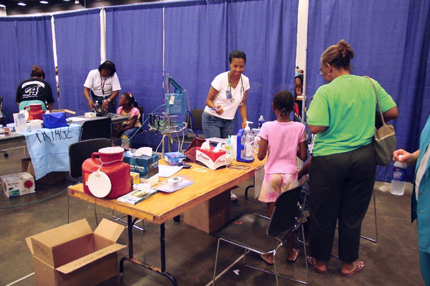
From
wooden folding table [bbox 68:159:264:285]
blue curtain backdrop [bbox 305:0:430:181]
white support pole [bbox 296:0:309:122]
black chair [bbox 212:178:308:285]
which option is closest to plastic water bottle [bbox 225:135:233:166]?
wooden folding table [bbox 68:159:264:285]

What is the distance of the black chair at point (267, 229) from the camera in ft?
6.03

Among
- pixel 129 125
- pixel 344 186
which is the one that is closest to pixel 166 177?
pixel 344 186

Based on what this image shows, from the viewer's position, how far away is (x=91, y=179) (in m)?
1.83

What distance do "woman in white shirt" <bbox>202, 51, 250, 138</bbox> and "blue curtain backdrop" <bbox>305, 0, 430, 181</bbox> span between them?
151 centimetres

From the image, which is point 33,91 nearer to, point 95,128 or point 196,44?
point 95,128

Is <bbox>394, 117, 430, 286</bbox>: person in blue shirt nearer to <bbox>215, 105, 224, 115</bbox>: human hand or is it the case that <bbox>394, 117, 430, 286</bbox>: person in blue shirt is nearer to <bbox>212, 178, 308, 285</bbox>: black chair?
<bbox>212, 178, 308, 285</bbox>: black chair

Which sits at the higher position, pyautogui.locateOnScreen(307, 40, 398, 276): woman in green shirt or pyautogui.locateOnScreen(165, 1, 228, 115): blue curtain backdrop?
pyautogui.locateOnScreen(165, 1, 228, 115): blue curtain backdrop

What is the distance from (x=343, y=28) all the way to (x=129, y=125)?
9.91 feet

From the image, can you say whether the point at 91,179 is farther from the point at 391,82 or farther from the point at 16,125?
the point at 391,82

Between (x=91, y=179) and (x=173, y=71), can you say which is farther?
(x=173, y=71)

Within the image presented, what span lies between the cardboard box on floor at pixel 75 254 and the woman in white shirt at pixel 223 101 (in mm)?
1532

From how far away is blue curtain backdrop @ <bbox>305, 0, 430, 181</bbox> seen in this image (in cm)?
385

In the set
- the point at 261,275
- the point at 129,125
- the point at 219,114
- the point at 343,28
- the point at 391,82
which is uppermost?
the point at 343,28

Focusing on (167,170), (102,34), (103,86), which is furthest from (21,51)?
(167,170)
